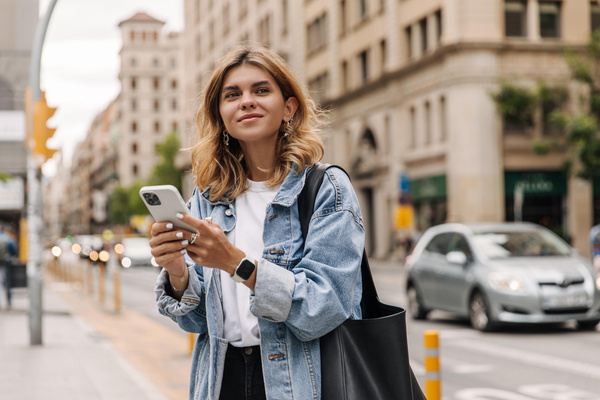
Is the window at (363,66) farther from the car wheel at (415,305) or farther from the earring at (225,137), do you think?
the earring at (225,137)

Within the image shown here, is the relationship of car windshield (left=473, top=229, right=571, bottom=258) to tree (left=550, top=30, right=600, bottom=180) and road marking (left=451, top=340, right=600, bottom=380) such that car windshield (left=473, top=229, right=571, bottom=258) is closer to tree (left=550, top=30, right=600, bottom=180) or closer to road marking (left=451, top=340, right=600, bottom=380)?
road marking (left=451, top=340, right=600, bottom=380)

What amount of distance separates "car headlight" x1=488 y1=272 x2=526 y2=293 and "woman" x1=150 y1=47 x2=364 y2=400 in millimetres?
9424

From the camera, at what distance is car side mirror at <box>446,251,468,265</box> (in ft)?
41.1

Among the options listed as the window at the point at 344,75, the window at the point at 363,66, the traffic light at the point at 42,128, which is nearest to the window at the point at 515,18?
the window at the point at 363,66

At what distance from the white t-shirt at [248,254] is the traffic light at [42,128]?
969 cm

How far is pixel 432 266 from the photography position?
13.6 metres

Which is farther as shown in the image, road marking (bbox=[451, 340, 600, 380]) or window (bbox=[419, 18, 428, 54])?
window (bbox=[419, 18, 428, 54])

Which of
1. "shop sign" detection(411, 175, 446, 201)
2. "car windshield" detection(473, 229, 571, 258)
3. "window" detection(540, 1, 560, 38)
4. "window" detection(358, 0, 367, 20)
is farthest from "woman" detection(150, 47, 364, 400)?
"window" detection(358, 0, 367, 20)

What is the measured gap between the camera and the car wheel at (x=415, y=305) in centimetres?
1396

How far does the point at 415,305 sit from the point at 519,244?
86.0 inches

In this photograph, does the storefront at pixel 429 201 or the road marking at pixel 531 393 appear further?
the storefront at pixel 429 201

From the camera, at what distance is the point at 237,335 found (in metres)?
2.38

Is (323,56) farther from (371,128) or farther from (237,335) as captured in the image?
(237,335)

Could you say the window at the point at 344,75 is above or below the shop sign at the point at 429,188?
above
